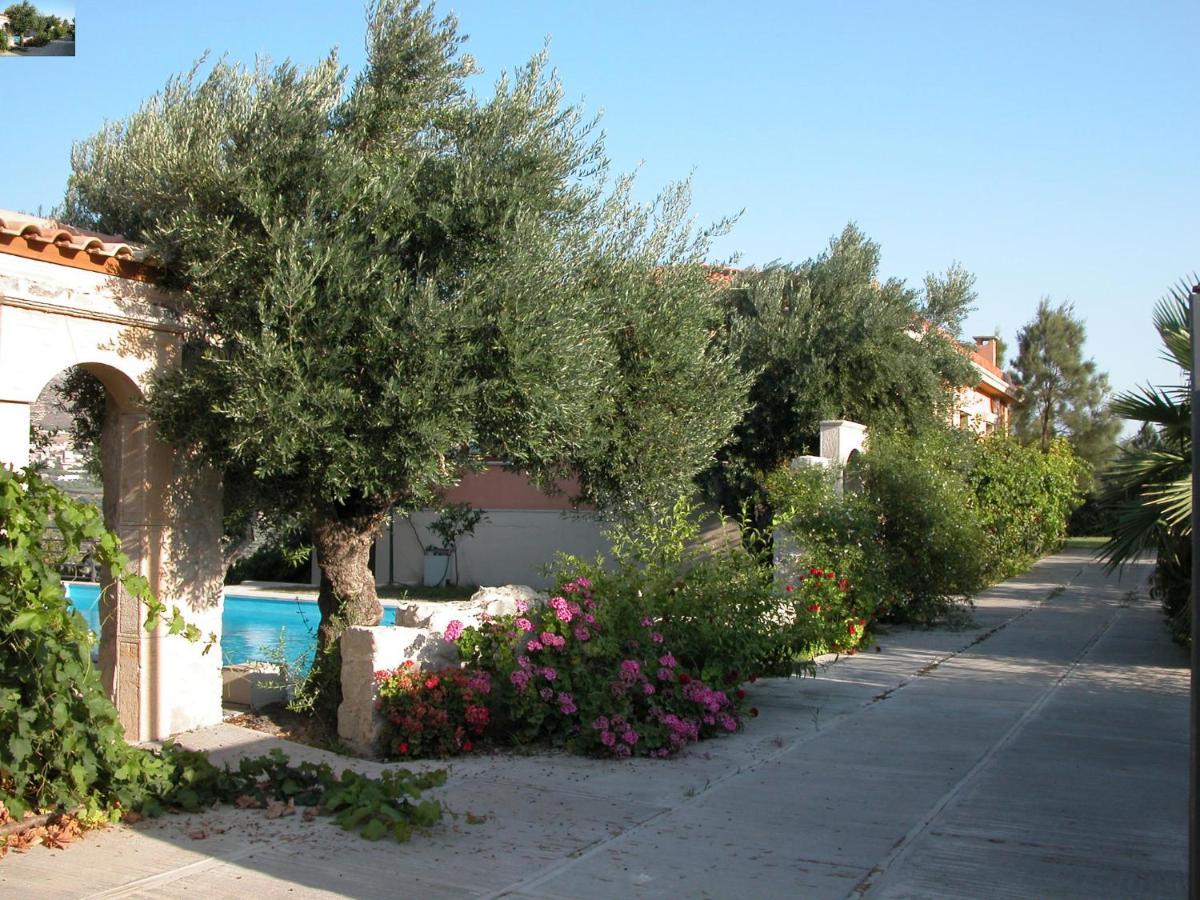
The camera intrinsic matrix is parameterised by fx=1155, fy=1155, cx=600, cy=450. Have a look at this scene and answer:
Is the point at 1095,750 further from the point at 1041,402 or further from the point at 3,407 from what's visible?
the point at 1041,402

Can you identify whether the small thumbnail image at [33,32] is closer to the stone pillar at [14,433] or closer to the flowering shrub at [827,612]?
the stone pillar at [14,433]

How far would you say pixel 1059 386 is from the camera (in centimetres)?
3456

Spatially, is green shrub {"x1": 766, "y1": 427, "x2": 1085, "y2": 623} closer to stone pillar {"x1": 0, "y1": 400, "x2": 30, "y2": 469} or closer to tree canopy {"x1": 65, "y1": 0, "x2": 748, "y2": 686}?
tree canopy {"x1": 65, "y1": 0, "x2": 748, "y2": 686}

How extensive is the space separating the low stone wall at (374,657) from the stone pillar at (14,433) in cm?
225

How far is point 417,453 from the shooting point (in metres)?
6.98

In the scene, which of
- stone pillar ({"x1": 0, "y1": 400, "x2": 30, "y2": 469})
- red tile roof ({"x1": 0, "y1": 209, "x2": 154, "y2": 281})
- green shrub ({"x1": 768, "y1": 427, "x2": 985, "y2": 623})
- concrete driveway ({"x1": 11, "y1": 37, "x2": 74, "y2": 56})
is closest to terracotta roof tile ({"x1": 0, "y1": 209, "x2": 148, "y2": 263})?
red tile roof ({"x1": 0, "y1": 209, "x2": 154, "y2": 281})

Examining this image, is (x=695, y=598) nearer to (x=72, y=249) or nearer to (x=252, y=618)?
(x=72, y=249)

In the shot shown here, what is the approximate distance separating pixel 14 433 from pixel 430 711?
2.92 metres

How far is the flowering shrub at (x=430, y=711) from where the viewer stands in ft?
23.6

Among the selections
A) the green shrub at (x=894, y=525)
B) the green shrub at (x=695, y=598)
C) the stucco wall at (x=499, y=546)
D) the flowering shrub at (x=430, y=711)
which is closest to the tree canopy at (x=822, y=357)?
the green shrub at (x=894, y=525)

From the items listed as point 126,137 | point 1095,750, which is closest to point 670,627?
point 1095,750

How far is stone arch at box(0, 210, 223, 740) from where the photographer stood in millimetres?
6609

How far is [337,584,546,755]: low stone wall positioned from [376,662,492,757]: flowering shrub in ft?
0.21

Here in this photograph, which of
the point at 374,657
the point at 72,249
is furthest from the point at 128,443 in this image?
the point at 374,657
